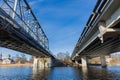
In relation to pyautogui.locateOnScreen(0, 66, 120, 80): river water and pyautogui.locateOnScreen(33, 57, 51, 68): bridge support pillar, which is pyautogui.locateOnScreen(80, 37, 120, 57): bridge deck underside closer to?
pyautogui.locateOnScreen(0, 66, 120, 80): river water

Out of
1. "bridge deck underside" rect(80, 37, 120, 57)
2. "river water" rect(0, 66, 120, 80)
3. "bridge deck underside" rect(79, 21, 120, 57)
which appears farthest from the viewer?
"bridge deck underside" rect(80, 37, 120, 57)

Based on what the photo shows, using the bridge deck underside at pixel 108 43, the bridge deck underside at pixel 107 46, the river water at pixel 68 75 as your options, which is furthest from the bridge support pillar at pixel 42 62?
the bridge deck underside at pixel 108 43

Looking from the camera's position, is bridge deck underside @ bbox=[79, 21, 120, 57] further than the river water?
No

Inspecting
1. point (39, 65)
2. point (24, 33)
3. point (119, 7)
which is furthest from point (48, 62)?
point (119, 7)

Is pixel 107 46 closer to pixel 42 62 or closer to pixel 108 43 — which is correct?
pixel 108 43

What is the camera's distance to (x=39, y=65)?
125688 millimetres

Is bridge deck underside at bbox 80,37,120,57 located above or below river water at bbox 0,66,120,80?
above

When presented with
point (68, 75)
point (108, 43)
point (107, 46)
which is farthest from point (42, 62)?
point (108, 43)

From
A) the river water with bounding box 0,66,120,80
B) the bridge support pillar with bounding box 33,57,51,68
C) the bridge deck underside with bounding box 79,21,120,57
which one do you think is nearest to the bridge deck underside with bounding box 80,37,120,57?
the bridge deck underside with bounding box 79,21,120,57

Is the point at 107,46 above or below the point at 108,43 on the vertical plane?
above

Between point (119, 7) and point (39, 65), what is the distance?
358 feet

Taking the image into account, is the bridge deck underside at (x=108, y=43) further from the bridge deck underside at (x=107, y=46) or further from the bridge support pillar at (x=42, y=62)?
the bridge support pillar at (x=42, y=62)

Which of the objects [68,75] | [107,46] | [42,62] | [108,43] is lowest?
[68,75]

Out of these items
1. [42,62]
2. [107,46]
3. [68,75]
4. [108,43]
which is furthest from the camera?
[42,62]
